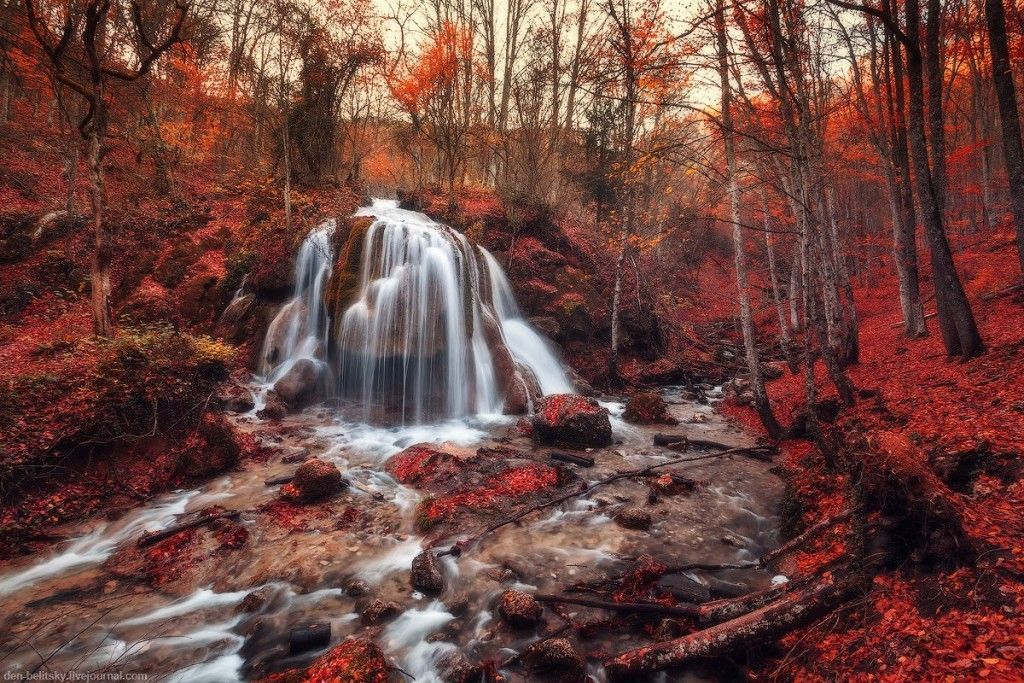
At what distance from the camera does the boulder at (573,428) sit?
9859 mm

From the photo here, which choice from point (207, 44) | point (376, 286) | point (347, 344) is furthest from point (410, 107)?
point (347, 344)

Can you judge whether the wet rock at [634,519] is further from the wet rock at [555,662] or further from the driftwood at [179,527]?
the driftwood at [179,527]

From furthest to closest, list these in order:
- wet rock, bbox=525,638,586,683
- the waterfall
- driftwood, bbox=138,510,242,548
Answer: the waterfall
driftwood, bbox=138,510,242,548
wet rock, bbox=525,638,586,683

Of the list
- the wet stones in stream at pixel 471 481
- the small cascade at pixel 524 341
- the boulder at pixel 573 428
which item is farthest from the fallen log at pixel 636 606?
the small cascade at pixel 524 341

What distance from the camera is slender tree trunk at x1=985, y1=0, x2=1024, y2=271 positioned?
7.57m

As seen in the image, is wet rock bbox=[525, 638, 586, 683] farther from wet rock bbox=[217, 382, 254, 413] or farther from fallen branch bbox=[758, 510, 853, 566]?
wet rock bbox=[217, 382, 254, 413]

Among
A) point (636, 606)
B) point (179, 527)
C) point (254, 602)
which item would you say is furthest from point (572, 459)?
point (179, 527)

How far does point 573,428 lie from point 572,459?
1103 mm

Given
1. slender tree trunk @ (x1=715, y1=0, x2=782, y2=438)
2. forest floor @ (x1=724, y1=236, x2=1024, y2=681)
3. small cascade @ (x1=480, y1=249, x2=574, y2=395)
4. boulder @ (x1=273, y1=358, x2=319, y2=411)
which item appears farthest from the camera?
small cascade @ (x1=480, y1=249, x2=574, y2=395)

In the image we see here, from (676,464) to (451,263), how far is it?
9.36 meters

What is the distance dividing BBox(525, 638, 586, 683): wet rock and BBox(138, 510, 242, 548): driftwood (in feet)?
16.3

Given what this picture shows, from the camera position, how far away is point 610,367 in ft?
51.2

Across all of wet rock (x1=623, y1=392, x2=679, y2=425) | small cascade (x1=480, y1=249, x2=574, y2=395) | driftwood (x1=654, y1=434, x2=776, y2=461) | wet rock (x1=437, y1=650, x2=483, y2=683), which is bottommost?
wet rock (x1=437, y1=650, x2=483, y2=683)

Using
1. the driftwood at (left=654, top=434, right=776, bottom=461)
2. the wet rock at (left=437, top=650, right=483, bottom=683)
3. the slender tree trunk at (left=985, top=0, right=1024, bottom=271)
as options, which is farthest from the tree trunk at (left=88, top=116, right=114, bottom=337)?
the slender tree trunk at (left=985, top=0, right=1024, bottom=271)
